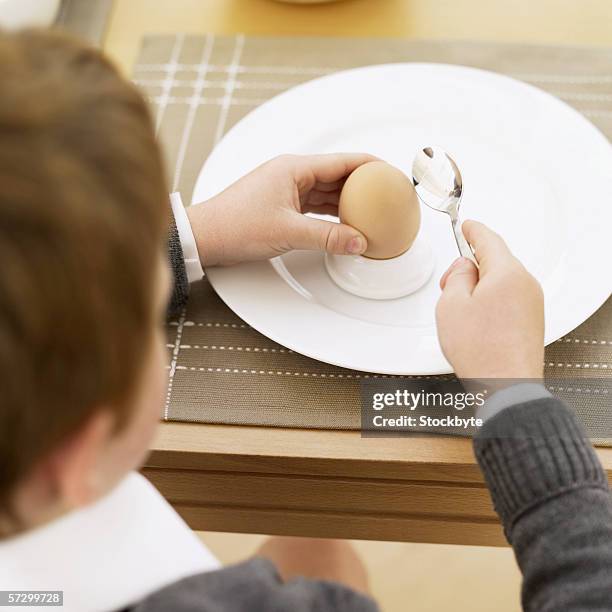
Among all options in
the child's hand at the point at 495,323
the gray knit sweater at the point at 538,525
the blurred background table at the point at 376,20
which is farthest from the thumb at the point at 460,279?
the blurred background table at the point at 376,20

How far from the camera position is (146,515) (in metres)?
0.52

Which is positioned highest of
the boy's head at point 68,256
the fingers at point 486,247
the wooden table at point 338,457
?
the boy's head at point 68,256

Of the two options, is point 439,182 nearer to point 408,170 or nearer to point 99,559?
point 408,170

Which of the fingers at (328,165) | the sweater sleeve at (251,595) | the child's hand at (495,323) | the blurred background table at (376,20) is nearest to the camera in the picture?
the sweater sleeve at (251,595)

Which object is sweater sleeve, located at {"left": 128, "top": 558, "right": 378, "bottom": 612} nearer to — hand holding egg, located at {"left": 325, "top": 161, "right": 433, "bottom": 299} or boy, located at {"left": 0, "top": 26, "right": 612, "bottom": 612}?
boy, located at {"left": 0, "top": 26, "right": 612, "bottom": 612}

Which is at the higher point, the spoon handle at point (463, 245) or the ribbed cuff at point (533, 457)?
the spoon handle at point (463, 245)

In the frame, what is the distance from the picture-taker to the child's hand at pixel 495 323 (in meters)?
0.58

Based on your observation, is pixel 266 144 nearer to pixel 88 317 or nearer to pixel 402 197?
pixel 402 197

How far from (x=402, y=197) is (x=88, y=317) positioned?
0.39 metres

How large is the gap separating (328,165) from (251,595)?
382 mm

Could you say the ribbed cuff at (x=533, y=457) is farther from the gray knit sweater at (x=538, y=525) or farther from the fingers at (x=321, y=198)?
the fingers at (x=321, y=198)

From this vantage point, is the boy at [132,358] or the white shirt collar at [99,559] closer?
the boy at [132,358]

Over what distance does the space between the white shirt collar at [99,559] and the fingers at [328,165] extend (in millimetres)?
330

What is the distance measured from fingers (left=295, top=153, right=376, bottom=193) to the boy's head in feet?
1.16
